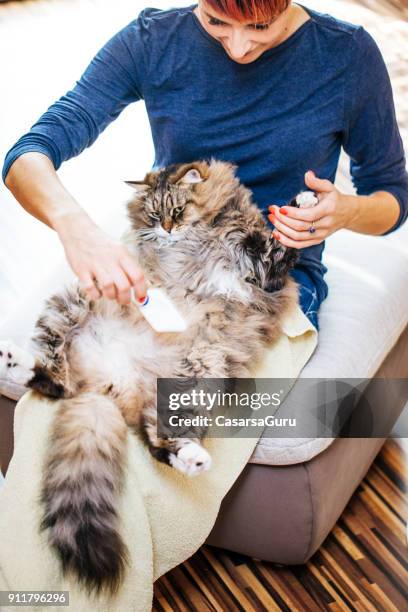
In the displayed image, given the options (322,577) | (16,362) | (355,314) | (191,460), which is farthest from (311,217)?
(322,577)

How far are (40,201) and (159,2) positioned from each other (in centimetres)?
283

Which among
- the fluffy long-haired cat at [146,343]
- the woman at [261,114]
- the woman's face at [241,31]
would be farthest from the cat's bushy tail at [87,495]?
the woman's face at [241,31]

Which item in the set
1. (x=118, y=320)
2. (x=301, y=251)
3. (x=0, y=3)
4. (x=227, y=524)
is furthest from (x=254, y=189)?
(x=0, y=3)

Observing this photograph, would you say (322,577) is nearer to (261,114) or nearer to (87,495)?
(87,495)

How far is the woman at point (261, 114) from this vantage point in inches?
55.4

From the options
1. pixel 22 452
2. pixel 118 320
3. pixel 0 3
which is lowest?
pixel 0 3

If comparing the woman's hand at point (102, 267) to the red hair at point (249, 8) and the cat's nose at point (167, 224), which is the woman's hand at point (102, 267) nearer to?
the cat's nose at point (167, 224)

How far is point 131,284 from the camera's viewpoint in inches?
49.4

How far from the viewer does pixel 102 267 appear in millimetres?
1243

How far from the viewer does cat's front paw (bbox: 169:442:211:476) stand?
1.29 m

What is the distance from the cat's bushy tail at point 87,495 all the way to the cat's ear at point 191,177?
51 cm

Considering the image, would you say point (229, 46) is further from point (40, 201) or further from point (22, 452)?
point (22, 452)

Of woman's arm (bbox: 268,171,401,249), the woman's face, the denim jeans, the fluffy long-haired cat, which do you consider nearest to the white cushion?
the denim jeans

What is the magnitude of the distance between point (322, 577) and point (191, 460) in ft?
1.88
